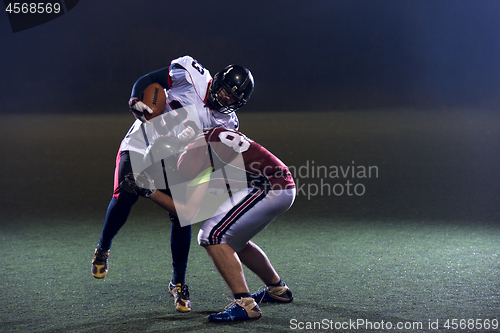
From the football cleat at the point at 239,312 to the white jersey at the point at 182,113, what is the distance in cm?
81

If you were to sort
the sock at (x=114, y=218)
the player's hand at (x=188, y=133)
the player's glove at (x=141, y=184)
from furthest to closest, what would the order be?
the sock at (x=114, y=218)
the player's hand at (x=188, y=133)
the player's glove at (x=141, y=184)

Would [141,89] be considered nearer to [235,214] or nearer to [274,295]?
[235,214]

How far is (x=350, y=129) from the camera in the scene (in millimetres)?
8367

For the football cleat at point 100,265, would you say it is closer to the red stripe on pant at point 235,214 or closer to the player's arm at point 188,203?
the player's arm at point 188,203

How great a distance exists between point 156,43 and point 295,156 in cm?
631

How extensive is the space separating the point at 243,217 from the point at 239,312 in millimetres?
391

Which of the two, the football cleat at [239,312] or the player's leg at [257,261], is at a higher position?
the player's leg at [257,261]

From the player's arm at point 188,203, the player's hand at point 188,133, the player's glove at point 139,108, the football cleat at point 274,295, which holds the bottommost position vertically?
the football cleat at point 274,295

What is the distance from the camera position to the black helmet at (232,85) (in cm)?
213

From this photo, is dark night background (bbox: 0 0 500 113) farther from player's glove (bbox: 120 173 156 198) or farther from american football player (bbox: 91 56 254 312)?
player's glove (bbox: 120 173 156 198)

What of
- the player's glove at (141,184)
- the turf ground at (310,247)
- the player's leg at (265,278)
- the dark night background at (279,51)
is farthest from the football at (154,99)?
the dark night background at (279,51)

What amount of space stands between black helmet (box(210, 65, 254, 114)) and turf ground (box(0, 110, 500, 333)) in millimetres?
946

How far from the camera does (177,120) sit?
87.5 inches

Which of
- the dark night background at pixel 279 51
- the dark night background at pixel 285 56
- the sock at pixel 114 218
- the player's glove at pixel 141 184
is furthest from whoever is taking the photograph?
the dark night background at pixel 279 51
